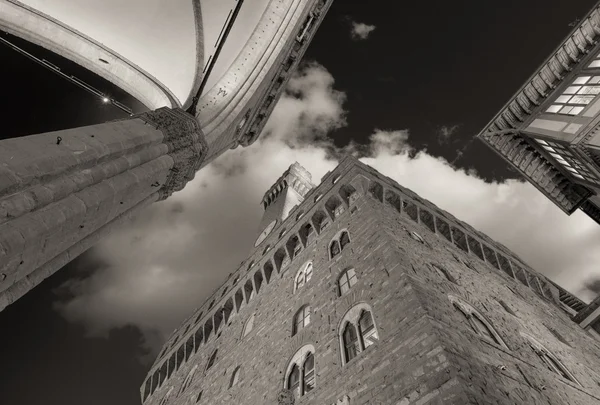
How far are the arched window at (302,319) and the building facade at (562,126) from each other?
35.8 feet

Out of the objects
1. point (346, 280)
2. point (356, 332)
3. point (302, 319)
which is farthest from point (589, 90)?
point (302, 319)

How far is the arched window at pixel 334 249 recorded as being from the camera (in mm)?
10805

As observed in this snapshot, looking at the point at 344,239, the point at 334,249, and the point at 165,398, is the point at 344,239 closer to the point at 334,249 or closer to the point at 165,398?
the point at 334,249

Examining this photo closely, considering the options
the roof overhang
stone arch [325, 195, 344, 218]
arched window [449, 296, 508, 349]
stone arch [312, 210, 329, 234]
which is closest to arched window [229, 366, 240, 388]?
stone arch [312, 210, 329, 234]

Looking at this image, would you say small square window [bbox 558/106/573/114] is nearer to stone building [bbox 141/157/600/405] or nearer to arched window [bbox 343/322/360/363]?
stone building [bbox 141/157/600/405]

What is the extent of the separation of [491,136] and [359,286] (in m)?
12.8

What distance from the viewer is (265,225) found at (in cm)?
2670

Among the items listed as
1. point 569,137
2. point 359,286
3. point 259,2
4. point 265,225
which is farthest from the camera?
point 265,225

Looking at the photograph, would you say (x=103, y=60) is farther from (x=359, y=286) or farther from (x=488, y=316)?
(x=488, y=316)

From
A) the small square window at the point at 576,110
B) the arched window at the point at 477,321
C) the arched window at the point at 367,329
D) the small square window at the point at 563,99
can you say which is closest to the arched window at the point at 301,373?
the arched window at the point at 367,329

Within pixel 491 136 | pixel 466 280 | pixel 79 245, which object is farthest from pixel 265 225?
pixel 79 245

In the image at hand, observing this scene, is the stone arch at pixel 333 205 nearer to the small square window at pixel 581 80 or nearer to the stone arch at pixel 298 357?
the stone arch at pixel 298 357

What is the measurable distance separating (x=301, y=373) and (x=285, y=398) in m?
0.73

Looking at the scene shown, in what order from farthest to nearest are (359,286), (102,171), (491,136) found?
(491,136) → (359,286) → (102,171)
